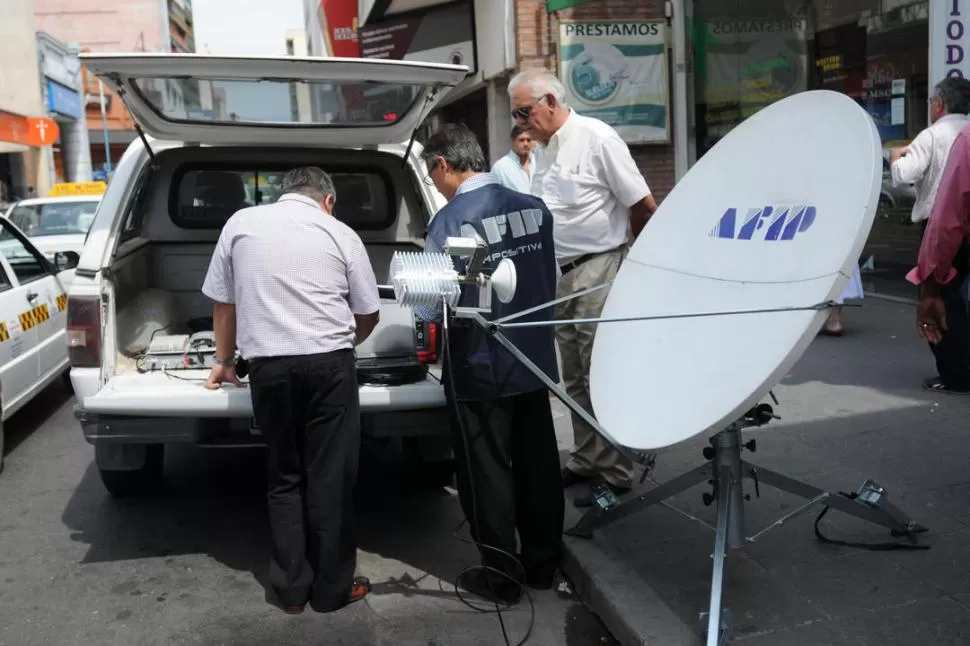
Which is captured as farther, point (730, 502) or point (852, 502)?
point (852, 502)

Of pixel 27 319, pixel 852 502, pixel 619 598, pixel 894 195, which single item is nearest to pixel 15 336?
pixel 27 319

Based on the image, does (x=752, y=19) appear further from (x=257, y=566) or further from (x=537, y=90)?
(x=257, y=566)

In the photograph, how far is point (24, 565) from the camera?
458 cm

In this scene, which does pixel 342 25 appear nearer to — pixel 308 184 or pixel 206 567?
pixel 308 184

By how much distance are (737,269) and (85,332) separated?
2.88 meters

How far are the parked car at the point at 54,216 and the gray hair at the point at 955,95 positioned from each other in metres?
9.48

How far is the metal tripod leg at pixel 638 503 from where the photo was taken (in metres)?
3.78

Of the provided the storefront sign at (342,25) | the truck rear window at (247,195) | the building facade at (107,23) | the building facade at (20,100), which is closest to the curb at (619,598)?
the truck rear window at (247,195)

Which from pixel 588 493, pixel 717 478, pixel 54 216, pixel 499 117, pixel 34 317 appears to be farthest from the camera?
pixel 499 117

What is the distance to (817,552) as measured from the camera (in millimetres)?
3959

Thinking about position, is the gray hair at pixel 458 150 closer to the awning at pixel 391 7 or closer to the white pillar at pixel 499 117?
the white pillar at pixel 499 117

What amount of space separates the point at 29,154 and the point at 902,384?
3361 cm

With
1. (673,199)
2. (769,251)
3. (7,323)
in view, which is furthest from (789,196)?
(7,323)

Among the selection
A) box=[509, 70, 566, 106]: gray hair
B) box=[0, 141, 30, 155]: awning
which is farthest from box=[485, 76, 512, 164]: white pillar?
box=[0, 141, 30, 155]: awning
